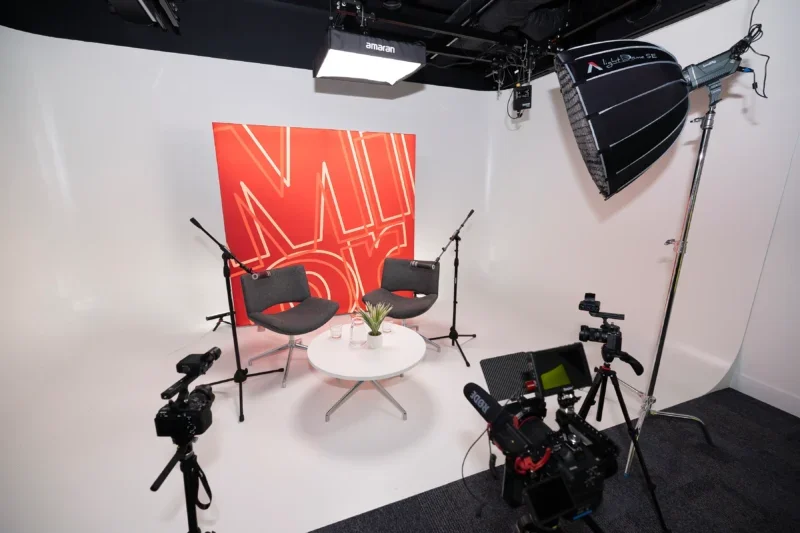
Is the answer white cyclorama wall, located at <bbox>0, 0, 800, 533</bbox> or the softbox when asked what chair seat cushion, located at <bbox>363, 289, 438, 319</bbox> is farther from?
the softbox

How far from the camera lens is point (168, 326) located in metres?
3.45

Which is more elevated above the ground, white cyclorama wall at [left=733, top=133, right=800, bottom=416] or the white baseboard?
white cyclorama wall at [left=733, top=133, right=800, bottom=416]

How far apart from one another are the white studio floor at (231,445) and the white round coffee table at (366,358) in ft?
0.78

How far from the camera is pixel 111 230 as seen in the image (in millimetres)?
3143

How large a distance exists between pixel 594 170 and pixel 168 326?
3.95 metres

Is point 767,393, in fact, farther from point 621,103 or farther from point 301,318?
point 301,318

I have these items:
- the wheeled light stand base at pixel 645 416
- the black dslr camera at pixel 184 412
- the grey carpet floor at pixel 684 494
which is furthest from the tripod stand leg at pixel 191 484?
the wheeled light stand base at pixel 645 416

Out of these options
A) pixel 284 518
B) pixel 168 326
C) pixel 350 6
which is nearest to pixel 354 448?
pixel 284 518

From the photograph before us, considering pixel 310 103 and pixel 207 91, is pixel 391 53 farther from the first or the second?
pixel 207 91

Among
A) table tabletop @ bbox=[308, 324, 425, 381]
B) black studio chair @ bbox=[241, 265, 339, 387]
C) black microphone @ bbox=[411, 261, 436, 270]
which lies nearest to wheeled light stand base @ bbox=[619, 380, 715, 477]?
table tabletop @ bbox=[308, 324, 425, 381]

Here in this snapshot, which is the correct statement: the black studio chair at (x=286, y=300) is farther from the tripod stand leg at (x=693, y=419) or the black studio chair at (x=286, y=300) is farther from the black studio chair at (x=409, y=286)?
the tripod stand leg at (x=693, y=419)

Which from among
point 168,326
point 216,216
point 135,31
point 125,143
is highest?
point 135,31

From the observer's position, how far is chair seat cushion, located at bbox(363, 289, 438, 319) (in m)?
3.09

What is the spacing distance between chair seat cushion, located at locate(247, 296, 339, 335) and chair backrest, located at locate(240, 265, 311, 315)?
111 millimetres
